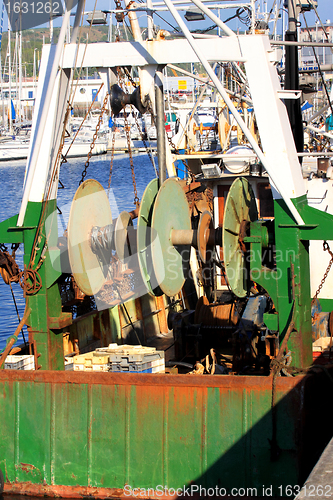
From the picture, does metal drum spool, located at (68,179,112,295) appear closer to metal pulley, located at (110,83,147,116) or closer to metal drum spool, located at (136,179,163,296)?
metal drum spool, located at (136,179,163,296)

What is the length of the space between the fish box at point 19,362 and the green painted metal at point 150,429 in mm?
382

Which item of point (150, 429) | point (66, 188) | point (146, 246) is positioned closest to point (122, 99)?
point (146, 246)

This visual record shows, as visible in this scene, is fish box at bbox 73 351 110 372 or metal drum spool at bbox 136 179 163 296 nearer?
metal drum spool at bbox 136 179 163 296

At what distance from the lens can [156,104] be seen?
8.57 meters

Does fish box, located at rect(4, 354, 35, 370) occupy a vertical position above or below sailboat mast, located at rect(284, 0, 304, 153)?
below

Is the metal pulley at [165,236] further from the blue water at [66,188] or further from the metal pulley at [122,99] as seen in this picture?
the blue water at [66,188]

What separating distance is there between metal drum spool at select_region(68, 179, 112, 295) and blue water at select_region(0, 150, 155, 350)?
25.6ft

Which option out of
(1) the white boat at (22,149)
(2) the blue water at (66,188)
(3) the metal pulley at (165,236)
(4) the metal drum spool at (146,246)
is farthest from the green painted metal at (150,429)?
(1) the white boat at (22,149)

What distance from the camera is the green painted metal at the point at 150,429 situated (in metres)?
6.90

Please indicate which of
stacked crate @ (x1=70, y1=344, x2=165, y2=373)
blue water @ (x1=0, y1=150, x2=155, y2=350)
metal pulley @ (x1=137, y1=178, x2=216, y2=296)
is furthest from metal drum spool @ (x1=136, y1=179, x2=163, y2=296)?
blue water @ (x1=0, y1=150, x2=155, y2=350)

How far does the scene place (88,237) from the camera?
28.8 feet

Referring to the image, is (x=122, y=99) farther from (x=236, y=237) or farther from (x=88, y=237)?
(x=236, y=237)

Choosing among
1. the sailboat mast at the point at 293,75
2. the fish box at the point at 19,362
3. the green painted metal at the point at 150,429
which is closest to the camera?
the green painted metal at the point at 150,429

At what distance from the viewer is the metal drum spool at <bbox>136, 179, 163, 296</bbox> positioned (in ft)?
26.5
